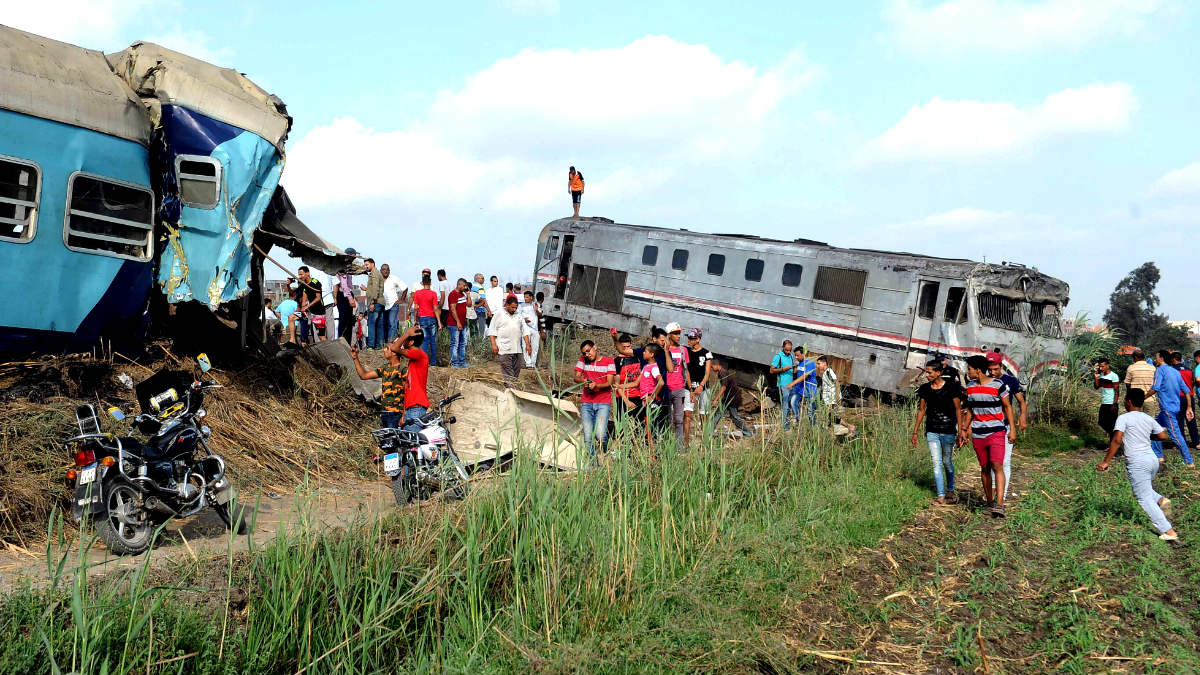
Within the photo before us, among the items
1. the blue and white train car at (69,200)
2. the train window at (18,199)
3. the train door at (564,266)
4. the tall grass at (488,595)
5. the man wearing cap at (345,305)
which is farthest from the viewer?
the train door at (564,266)

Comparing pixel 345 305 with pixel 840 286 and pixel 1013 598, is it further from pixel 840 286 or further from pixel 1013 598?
pixel 1013 598

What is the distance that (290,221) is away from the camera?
1230 cm

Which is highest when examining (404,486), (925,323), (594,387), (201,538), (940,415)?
(925,323)

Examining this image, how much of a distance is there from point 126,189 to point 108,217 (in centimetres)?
39

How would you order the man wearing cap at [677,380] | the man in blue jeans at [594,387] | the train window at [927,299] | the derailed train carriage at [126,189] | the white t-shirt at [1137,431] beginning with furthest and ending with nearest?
the train window at [927,299], the man wearing cap at [677,380], the man in blue jeans at [594,387], the derailed train carriage at [126,189], the white t-shirt at [1137,431]

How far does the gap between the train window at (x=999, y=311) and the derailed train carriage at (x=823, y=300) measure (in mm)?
26

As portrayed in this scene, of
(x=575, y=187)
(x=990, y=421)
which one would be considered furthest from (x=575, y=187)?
(x=990, y=421)

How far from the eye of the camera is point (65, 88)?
31.7 feet

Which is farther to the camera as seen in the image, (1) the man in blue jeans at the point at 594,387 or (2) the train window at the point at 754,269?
(2) the train window at the point at 754,269

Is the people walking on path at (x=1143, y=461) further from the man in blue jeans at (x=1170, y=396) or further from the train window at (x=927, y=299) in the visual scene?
the train window at (x=927, y=299)

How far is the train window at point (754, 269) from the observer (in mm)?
19453

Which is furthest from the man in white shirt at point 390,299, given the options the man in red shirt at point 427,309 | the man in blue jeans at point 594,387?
the man in blue jeans at point 594,387

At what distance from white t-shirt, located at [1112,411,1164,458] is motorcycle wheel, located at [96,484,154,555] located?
8669 mm

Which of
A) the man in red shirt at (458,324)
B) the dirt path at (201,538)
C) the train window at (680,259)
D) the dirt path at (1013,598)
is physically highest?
the train window at (680,259)
